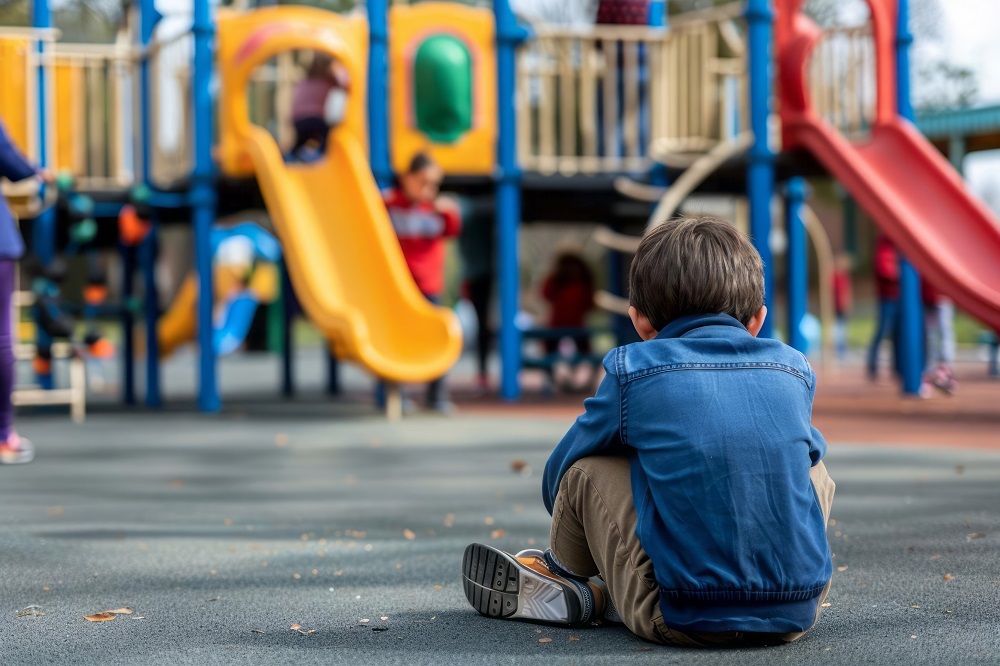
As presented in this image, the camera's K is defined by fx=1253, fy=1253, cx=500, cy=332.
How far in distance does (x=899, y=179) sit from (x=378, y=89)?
14.1ft

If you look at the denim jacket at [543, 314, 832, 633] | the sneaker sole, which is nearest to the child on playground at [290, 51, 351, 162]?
the sneaker sole

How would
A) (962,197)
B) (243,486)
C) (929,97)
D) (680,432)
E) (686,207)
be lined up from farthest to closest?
(929,97) < (686,207) < (962,197) < (243,486) < (680,432)

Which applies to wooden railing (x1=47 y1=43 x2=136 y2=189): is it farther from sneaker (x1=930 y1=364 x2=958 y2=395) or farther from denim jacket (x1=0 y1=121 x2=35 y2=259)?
sneaker (x1=930 y1=364 x2=958 y2=395)

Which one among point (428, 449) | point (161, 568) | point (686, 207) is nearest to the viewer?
point (161, 568)

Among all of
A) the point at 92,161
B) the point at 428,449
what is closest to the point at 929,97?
the point at 92,161

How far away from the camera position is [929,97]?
29703mm

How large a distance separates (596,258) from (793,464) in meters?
29.2

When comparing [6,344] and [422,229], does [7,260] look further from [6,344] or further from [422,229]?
[422,229]

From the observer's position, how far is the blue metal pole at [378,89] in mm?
10203

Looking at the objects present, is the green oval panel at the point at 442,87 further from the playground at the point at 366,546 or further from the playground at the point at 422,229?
the playground at the point at 366,546

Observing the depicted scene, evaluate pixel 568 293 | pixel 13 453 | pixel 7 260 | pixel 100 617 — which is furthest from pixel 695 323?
pixel 568 293

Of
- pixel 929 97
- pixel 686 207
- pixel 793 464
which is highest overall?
pixel 929 97

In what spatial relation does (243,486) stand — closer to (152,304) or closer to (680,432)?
(680,432)

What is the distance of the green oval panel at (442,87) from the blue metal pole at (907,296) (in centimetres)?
364
